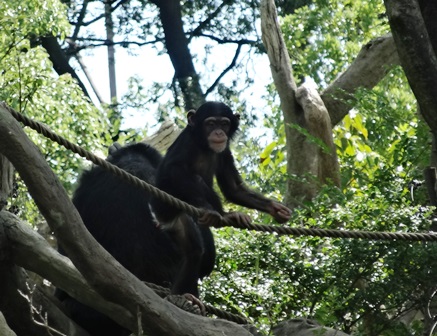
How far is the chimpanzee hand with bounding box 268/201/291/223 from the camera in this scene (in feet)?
19.1

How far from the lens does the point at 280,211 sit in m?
5.88

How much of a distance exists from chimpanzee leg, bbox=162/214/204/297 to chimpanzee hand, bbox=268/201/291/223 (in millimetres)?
455

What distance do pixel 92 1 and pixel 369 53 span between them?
43.8ft

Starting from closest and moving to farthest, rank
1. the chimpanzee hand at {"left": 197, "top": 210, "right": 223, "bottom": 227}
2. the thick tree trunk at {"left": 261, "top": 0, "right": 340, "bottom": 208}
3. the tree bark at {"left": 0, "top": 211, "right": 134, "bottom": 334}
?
the tree bark at {"left": 0, "top": 211, "right": 134, "bottom": 334}
the chimpanzee hand at {"left": 197, "top": 210, "right": 223, "bottom": 227}
the thick tree trunk at {"left": 261, "top": 0, "right": 340, "bottom": 208}

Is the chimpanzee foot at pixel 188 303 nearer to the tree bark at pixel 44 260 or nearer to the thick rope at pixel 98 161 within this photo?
the tree bark at pixel 44 260

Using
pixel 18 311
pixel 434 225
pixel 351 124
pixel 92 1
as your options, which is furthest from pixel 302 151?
pixel 92 1

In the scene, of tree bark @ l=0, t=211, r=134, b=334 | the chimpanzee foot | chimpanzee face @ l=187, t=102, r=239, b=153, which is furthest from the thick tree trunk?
tree bark @ l=0, t=211, r=134, b=334

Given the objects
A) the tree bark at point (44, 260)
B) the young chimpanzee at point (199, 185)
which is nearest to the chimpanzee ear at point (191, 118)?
the young chimpanzee at point (199, 185)

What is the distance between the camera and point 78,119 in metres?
11.8

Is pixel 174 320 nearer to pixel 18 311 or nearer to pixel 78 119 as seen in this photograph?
pixel 18 311

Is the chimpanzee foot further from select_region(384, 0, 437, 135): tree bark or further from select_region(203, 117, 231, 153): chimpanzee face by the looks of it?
select_region(384, 0, 437, 135): tree bark

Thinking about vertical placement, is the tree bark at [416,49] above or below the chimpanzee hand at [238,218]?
above

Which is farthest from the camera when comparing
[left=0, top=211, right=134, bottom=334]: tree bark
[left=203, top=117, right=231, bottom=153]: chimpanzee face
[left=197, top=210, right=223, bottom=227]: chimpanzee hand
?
[left=203, top=117, right=231, bottom=153]: chimpanzee face

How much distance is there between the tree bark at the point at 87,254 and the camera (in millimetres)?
4375
